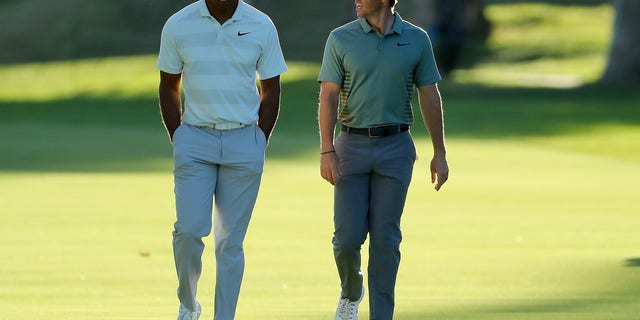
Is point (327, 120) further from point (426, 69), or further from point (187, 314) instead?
point (187, 314)

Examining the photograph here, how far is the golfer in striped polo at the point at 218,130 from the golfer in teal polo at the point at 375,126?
1.09ft

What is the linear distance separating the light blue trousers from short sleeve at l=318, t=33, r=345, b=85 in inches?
17.0

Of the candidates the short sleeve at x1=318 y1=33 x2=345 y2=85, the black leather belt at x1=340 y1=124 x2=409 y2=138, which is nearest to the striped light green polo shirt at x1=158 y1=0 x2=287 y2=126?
the short sleeve at x1=318 y1=33 x2=345 y2=85

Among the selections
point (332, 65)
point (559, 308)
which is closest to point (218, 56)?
point (332, 65)

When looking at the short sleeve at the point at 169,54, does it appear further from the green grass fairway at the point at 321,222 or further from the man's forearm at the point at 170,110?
the green grass fairway at the point at 321,222

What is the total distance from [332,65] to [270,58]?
0.32 meters

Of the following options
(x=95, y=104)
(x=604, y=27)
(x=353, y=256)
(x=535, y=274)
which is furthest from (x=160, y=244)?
(x=604, y=27)

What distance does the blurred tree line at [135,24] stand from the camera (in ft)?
163

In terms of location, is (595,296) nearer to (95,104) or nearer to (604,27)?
(95,104)

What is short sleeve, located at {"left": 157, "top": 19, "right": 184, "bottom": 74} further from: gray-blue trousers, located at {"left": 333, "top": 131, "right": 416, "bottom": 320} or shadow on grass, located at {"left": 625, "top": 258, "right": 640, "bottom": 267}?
shadow on grass, located at {"left": 625, "top": 258, "right": 640, "bottom": 267}

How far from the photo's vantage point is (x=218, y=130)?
7.83 m

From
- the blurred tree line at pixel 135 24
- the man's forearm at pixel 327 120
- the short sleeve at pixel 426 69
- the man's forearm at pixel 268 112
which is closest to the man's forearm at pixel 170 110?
the man's forearm at pixel 268 112

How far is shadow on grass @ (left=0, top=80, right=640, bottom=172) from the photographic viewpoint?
22.6 m

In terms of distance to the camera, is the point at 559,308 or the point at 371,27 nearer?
the point at 371,27
